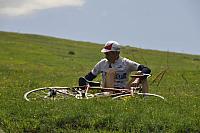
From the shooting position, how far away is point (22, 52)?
2456 inches

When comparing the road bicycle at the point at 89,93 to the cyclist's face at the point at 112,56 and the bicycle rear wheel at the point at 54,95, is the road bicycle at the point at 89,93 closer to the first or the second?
the bicycle rear wheel at the point at 54,95

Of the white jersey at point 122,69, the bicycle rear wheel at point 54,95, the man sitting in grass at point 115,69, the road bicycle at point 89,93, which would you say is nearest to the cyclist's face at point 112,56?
the man sitting in grass at point 115,69

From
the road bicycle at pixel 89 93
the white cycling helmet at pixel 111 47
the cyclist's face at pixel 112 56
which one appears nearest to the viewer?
the road bicycle at pixel 89 93

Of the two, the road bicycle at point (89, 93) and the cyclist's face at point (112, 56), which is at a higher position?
the cyclist's face at point (112, 56)

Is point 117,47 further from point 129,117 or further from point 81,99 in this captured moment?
point 129,117

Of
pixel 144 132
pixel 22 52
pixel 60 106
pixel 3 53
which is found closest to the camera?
pixel 144 132

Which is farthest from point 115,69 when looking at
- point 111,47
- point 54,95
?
point 54,95

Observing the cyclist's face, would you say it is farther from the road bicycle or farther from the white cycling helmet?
the road bicycle

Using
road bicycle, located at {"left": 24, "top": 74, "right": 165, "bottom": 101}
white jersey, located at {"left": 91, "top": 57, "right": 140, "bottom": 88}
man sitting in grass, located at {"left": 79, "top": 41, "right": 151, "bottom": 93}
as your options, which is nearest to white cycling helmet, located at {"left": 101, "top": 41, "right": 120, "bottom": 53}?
man sitting in grass, located at {"left": 79, "top": 41, "right": 151, "bottom": 93}

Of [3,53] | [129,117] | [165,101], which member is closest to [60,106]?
[129,117]

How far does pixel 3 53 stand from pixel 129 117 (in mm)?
48767

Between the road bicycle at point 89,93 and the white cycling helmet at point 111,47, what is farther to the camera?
the white cycling helmet at point 111,47

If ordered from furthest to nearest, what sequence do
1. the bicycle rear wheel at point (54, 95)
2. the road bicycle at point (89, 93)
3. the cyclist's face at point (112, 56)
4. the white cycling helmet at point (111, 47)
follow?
the cyclist's face at point (112, 56) < the white cycling helmet at point (111, 47) < the bicycle rear wheel at point (54, 95) < the road bicycle at point (89, 93)

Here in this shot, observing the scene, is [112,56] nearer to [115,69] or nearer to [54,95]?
[115,69]
